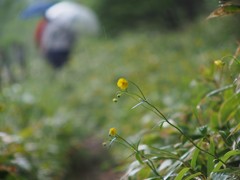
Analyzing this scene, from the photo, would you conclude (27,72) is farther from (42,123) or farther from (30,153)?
(30,153)

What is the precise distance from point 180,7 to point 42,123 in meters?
6.53

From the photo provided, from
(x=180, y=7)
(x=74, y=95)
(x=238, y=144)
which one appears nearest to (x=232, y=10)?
(x=238, y=144)

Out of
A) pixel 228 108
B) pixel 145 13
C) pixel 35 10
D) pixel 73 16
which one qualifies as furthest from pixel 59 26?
pixel 228 108

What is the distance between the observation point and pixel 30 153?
4.14m

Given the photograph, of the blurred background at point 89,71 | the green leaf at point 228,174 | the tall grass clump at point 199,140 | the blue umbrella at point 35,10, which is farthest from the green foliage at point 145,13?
the green leaf at point 228,174

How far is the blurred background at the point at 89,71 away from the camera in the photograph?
15.6 ft

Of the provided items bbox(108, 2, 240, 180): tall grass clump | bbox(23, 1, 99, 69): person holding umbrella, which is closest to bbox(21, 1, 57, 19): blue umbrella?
bbox(23, 1, 99, 69): person holding umbrella

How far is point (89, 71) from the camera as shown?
1052 centimetres

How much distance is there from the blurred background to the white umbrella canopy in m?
0.02

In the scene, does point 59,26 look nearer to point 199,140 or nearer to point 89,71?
point 89,71

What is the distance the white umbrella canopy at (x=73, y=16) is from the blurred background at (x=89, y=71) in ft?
0.07

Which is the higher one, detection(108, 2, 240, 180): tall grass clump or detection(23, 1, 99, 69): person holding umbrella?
detection(23, 1, 99, 69): person holding umbrella

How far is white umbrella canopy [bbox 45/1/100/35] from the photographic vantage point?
11477mm

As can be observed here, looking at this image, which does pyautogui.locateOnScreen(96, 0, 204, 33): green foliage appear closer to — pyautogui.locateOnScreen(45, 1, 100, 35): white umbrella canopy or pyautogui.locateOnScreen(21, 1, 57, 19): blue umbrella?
pyautogui.locateOnScreen(45, 1, 100, 35): white umbrella canopy
